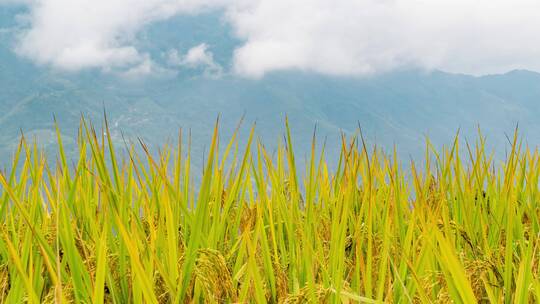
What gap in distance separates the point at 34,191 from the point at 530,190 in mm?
2017

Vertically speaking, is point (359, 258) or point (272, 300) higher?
point (359, 258)

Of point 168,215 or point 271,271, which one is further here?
point 271,271

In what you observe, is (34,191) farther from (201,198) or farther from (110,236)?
(201,198)

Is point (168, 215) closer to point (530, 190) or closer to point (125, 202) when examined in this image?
point (125, 202)

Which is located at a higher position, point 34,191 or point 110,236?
point 34,191

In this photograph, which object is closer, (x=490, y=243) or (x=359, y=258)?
(x=359, y=258)

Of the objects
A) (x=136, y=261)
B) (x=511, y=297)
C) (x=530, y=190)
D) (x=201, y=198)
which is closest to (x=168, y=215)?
(x=201, y=198)

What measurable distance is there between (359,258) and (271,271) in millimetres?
310

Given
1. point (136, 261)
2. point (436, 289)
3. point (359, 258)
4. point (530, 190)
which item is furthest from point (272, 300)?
point (530, 190)

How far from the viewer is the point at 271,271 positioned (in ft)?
5.37

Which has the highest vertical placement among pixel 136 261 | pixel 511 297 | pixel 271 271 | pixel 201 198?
pixel 201 198

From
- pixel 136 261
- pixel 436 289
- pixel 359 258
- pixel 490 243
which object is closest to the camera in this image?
pixel 136 261

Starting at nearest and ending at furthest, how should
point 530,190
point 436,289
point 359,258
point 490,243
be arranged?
point 359,258, point 436,289, point 490,243, point 530,190

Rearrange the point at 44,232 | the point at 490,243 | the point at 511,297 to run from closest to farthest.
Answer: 1. the point at 511,297
2. the point at 44,232
3. the point at 490,243
